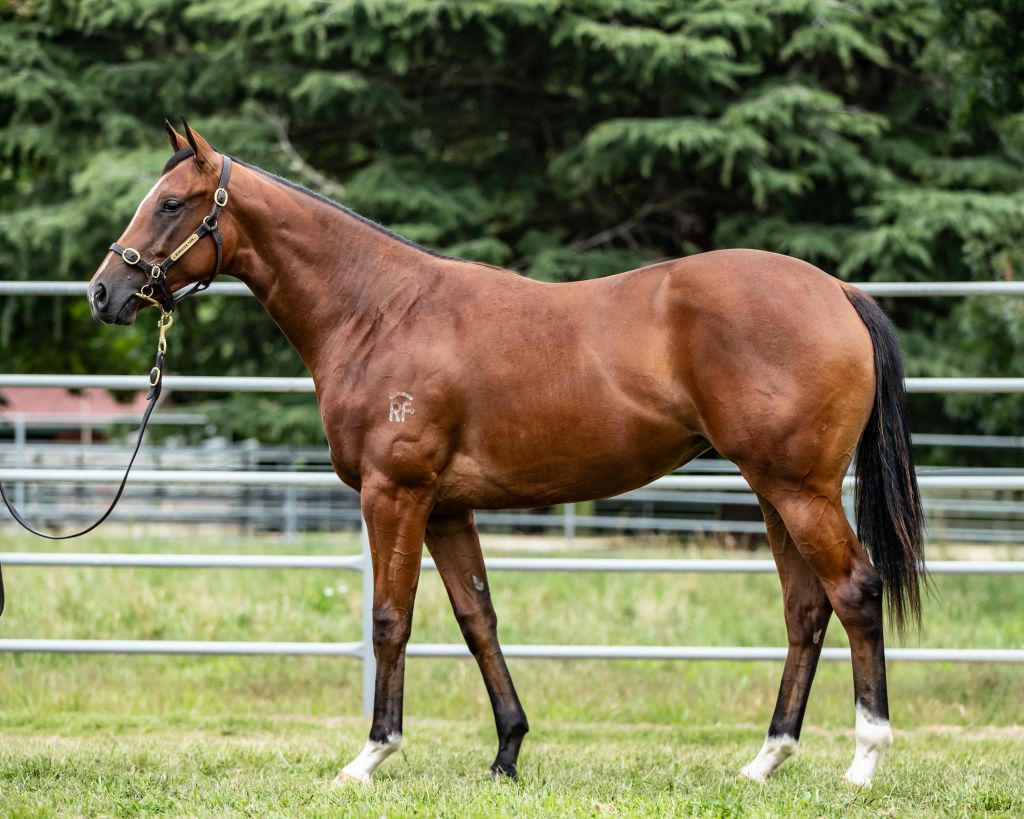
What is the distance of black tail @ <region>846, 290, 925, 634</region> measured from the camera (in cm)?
406

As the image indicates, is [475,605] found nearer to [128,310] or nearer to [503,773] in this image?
[503,773]

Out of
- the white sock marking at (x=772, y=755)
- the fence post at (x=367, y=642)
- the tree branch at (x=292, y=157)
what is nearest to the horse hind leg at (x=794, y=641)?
the white sock marking at (x=772, y=755)

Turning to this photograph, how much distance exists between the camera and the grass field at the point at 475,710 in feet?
12.8

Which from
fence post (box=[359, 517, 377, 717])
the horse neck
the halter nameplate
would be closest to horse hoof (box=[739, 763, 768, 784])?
fence post (box=[359, 517, 377, 717])

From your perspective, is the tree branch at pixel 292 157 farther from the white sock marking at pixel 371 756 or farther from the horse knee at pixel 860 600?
the horse knee at pixel 860 600

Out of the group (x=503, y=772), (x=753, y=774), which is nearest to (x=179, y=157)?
(x=503, y=772)

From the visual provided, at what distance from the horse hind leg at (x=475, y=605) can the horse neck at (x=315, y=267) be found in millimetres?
797

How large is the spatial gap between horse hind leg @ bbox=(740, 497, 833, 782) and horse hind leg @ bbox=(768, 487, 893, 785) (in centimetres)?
27

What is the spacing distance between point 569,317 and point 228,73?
10.0 metres

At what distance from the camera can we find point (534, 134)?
559 inches

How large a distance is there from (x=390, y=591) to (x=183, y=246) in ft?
4.65

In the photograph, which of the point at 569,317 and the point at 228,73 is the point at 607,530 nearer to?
the point at 228,73

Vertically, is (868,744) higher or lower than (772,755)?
higher

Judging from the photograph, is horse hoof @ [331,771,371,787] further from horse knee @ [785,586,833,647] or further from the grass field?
horse knee @ [785,586,833,647]
